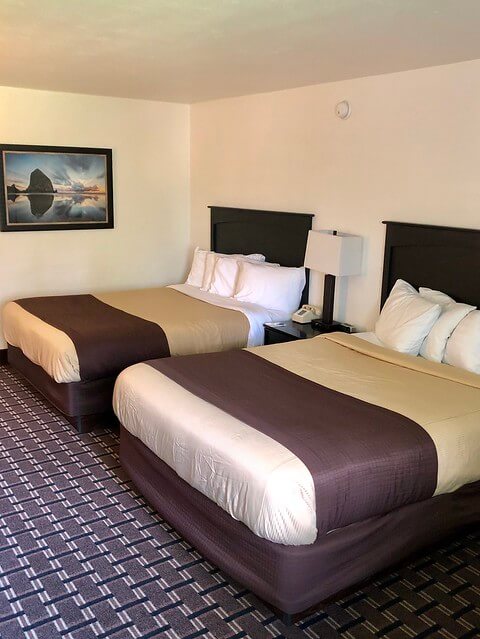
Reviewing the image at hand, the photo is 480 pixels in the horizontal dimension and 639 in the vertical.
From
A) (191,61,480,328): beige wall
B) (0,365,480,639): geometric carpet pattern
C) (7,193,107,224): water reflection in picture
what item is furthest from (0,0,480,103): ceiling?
(0,365,480,639): geometric carpet pattern

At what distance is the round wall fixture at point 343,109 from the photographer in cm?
394

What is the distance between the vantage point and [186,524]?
254 centimetres

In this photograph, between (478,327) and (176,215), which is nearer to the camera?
(478,327)

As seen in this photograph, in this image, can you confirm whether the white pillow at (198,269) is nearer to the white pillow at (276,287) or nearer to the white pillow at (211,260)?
the white pillow at (211,260)

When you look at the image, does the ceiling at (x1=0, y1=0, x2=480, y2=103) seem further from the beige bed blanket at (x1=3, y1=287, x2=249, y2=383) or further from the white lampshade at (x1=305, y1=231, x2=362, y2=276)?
the beige bed blanket at (x1=3, y1=287, x2=249, y2=383)

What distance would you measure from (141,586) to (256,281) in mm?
2655

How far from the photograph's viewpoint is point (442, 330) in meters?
3.15

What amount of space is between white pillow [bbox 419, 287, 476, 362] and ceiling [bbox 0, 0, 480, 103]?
1316mm

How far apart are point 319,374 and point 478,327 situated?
0.84 metres

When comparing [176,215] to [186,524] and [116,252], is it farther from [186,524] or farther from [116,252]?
[186,524]

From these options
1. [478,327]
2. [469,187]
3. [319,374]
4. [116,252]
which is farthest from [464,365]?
[116,252]

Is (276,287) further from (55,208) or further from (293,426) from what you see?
(293,426)

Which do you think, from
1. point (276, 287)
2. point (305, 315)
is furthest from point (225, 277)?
point (305, 315)

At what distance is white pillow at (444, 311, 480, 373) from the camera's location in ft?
9.79
